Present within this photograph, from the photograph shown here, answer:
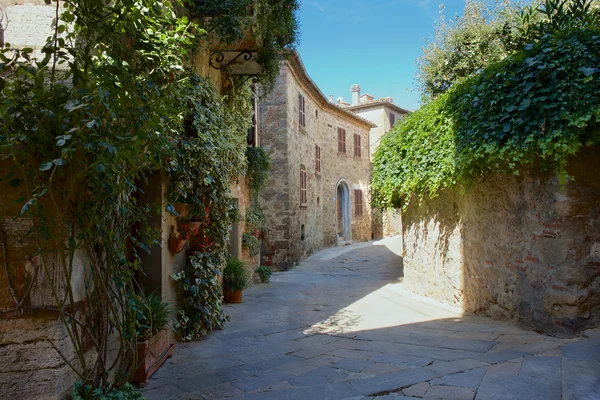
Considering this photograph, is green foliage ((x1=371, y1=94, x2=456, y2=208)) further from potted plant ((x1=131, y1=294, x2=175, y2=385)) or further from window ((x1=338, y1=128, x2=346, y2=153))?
window ((x1=338, y1=128, x2=346, y2=153))

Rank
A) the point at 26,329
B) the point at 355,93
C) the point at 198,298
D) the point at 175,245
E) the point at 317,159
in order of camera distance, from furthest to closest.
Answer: the point at 355,93
the point at 317,159
the point at 198,298
the point at 175,245
the point at 26,329

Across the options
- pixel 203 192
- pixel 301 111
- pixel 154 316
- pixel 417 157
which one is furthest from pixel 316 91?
pixel 154 316

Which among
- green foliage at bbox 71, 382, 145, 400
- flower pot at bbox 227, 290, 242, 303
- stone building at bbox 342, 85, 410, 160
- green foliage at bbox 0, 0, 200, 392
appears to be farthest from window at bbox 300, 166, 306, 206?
green foliage at bbox 71, 382, 145, 400

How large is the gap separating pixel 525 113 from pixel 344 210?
15.9 metres

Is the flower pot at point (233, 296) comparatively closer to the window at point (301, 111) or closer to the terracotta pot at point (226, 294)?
the terracotta pot at point (226, 294)

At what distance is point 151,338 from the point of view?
339cm

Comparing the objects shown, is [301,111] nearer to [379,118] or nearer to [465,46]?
[465,46]

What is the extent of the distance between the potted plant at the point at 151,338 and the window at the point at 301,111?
11300 mm

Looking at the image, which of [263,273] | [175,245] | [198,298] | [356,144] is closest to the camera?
[175,245]

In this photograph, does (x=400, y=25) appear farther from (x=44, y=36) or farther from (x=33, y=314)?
(x=33, y=314)

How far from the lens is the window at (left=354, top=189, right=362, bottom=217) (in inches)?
798

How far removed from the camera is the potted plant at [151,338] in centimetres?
323

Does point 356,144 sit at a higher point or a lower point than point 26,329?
higher

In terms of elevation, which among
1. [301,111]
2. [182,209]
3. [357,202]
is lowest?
[182,209]
